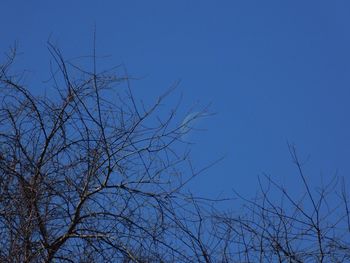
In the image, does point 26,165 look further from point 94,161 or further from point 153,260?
point 153,260

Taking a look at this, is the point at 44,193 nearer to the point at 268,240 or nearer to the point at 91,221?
the point at 91,221

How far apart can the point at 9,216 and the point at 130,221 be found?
76cm

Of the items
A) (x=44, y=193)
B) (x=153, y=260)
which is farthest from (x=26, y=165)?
(x=153, y=260)

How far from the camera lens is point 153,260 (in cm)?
526

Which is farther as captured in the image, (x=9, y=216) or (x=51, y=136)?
(x=51, y=136)

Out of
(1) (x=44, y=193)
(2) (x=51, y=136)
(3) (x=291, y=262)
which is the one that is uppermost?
(2) (x=51, y=136)

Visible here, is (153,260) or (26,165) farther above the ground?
(26,165)

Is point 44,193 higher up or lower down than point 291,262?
higher up

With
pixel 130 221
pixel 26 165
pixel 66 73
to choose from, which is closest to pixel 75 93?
pixel 66 73

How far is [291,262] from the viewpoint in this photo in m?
5.25

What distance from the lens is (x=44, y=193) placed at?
5.28m

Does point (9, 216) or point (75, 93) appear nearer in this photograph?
point (9, 216)

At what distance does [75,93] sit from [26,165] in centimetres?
58

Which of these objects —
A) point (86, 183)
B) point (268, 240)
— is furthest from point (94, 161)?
point (268, 240)
